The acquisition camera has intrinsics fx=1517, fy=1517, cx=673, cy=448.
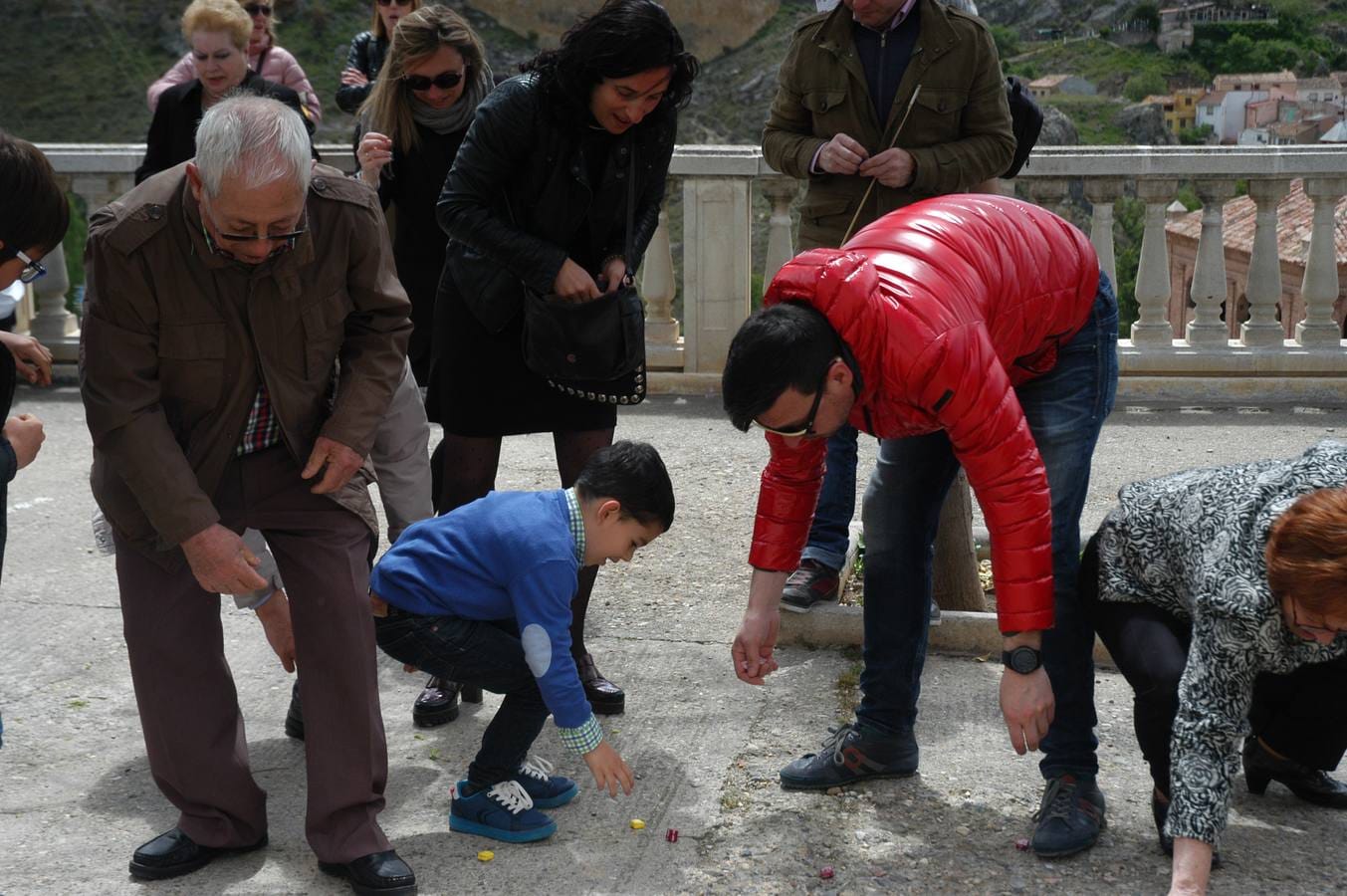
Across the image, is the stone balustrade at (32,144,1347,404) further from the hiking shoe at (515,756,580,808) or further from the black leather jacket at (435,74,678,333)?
the hiking shoe at (515,756,580,808)

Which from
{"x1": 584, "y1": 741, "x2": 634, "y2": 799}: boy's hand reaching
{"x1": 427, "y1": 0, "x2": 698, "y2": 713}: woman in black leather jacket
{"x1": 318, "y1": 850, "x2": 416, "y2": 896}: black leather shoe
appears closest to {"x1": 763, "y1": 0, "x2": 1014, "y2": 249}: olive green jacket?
{"x1": 427, "y1": 0, "x2": 698, "y2": 713}: woman in black leather jacket

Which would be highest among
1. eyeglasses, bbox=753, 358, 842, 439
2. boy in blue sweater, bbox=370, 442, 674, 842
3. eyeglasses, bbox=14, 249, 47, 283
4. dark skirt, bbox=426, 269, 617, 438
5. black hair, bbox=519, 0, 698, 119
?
black hair, bbox=519, 0, 698, 119

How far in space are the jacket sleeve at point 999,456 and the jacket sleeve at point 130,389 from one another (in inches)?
60.5

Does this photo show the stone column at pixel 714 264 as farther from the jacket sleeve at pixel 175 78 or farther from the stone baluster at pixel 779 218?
the jacket sleeve at pixel 175 78

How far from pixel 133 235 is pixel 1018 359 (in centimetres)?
194

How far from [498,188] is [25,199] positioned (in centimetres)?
121

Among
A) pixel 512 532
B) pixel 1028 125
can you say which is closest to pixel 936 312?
pixel 512 532

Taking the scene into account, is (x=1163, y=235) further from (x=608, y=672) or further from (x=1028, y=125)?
(x=608, y=672)

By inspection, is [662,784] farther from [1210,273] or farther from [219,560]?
[1210,273]

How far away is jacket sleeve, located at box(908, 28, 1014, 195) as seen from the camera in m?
4.79

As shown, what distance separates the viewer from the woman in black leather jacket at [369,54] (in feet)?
19.5

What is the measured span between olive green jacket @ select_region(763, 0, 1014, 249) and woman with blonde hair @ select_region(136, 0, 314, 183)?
70.3 inches

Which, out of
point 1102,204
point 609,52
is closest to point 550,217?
point 609,52

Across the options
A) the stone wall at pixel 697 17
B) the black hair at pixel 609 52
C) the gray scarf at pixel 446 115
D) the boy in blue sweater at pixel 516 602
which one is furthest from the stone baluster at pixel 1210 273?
the stone wall at pixel 697 17
